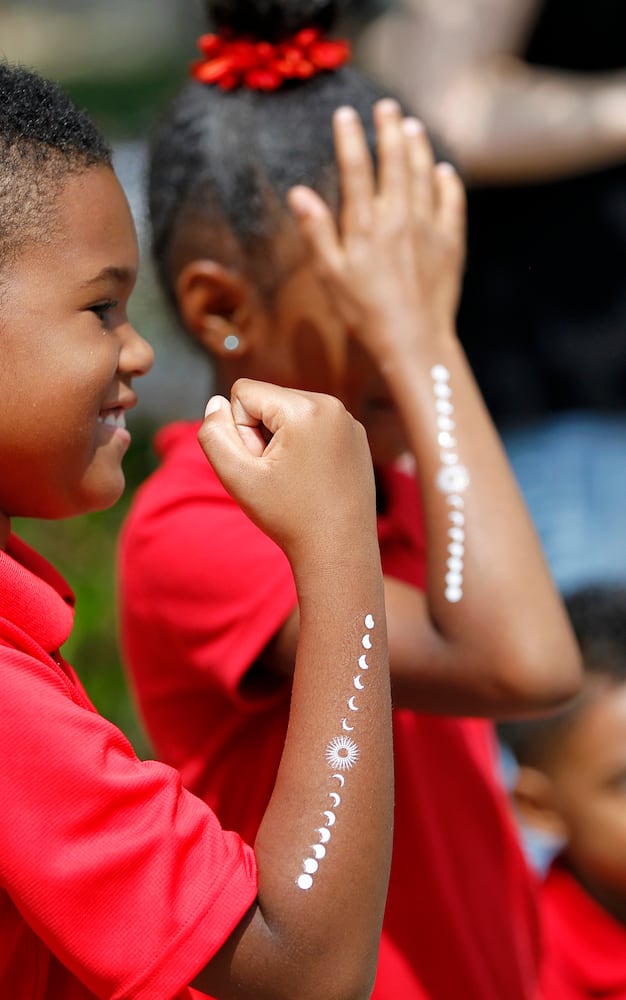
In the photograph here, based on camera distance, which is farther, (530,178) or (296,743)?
(530,178)

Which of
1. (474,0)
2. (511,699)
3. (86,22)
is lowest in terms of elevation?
Result: (86,22)

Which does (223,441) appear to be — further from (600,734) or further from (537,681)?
(600,734)

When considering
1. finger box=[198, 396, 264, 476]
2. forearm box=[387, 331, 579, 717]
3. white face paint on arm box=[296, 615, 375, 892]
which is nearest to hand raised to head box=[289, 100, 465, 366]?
forearm box=[387, 331, 579, 717]

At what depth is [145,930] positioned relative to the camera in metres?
0.98

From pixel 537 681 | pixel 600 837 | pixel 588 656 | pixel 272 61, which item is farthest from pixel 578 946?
pixel 272 61

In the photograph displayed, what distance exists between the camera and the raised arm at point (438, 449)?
149cm

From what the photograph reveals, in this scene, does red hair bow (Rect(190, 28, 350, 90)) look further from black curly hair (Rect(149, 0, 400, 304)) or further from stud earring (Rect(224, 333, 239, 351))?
stud earring (Rect(224, 333, 239, 351))

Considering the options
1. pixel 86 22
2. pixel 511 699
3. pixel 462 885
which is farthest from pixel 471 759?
pixel 86 22

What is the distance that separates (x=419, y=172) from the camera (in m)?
1.71

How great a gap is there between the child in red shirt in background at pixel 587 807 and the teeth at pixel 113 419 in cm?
106

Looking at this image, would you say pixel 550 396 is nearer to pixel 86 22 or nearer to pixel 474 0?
pixel 474 0

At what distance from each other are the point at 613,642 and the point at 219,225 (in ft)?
3.04

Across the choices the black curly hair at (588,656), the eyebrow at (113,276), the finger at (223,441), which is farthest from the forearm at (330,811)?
the black curly hair at (588,656)

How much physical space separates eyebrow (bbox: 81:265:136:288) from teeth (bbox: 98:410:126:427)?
0.12m
